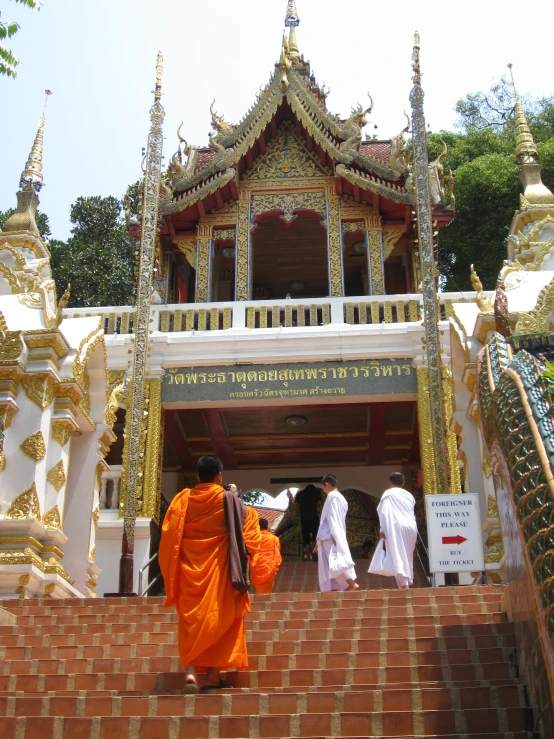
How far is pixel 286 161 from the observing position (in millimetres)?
15008

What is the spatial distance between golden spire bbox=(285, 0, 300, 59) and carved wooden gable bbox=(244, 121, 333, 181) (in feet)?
6.53

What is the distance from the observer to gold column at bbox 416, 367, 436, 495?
36.8 ft

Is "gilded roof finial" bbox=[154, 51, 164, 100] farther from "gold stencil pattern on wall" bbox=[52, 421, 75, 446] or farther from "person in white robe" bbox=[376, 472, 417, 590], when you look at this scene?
"person in white robe" bbox=[376, 472, 417, 590]

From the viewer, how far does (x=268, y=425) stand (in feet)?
46.3

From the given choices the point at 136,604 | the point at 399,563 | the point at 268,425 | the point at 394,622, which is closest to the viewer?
the point at 394,622

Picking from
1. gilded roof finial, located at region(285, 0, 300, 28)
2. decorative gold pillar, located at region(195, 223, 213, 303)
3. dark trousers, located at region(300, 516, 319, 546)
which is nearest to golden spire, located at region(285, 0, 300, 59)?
gilded roof finial, located at region(285, 0, 300, 28)

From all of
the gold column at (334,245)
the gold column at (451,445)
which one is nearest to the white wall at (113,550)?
the gold column at (451,445)

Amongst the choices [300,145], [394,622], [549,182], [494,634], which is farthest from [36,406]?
[549,182]

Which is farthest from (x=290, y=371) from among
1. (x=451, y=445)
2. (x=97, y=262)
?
(x=97, y=262)

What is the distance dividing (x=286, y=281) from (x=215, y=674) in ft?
43.1

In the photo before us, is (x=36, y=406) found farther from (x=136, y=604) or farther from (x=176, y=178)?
(x=176, y=178)

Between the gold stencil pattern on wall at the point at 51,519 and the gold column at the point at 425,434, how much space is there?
15.8 feet

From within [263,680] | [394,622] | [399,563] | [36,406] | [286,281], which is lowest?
[263,680]

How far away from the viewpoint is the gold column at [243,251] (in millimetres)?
13957
